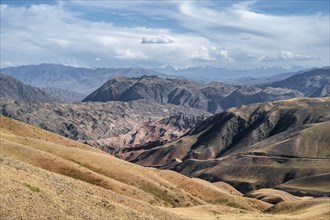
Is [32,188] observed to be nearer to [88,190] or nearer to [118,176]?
[88,190]

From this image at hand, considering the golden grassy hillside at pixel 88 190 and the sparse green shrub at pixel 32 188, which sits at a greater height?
the sparse green shrub at pixel 32 188

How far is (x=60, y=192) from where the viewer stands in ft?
127

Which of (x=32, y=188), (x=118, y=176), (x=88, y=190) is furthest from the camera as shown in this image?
(x=118, y=176)

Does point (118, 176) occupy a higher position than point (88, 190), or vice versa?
point (88, 190)

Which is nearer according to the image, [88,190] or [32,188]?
[32,188]


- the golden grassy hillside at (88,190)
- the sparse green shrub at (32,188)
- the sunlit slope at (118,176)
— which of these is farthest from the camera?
the sunlit slope at (118,176)

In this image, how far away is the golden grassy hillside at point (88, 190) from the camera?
113 ft

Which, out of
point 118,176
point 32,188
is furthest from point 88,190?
point 118,176

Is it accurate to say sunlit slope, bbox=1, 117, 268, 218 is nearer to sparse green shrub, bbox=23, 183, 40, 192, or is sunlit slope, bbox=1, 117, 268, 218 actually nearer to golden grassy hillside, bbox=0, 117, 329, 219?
golden grassy hillside, bbox=0, 117, 329, 219

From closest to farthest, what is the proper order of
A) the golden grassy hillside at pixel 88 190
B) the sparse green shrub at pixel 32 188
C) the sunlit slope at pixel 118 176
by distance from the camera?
the golden grassy hillside at pixel 88 190 → the sparse green shrub at pixel 32 188 → the sunlit slope at pixel 118 176

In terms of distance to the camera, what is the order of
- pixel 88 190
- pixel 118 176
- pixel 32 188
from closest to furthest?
1. pixel 32 188
2. pixel 88 190
3. pixel 118 176

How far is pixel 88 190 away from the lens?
1993 inches

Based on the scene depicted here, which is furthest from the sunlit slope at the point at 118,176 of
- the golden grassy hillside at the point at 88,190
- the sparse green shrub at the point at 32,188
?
the sparse green shrub at the point at 32,188

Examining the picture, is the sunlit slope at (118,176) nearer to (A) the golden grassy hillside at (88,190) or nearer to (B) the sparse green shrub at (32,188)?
(A) the golden grassy hillside at (88,190)
